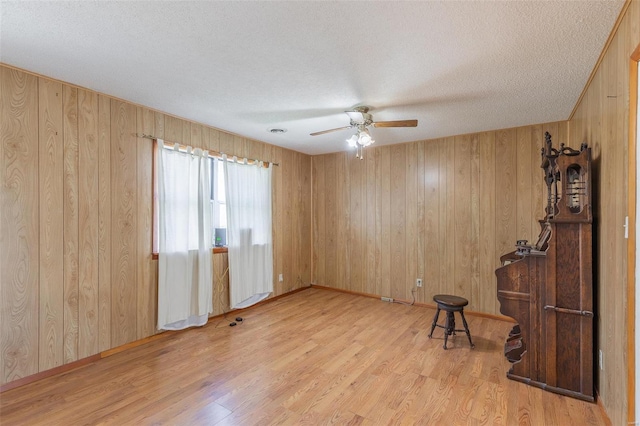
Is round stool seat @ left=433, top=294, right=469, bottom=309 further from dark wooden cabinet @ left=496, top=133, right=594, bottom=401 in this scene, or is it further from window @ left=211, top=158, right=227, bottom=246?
window @ left=211, top=158, right=227, bottom=246

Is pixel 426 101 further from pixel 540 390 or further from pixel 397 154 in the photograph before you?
pixel 540 390

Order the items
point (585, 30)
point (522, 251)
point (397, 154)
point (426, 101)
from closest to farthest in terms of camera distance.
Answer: point (585, 30), point (522, 251), point (426, 101), point (397, 154)

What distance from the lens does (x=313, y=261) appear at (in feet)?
18.8

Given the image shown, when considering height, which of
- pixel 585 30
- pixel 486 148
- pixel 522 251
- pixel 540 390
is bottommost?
pixel 540 390

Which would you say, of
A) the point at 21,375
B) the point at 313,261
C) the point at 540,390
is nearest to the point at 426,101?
the point at 540,390

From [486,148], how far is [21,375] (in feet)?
17.8

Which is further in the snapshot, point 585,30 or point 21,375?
point 21,375

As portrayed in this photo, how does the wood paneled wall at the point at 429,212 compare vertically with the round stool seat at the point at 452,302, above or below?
above

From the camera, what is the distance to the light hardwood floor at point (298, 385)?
206cm

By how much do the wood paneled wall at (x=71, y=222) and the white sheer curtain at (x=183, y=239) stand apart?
0.14 meters

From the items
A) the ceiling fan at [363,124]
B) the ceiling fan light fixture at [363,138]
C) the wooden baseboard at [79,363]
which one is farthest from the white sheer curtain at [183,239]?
the ceiling fan light fixture at [363,138]

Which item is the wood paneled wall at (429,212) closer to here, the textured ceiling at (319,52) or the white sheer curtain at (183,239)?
the textured ceiling at (319,52)

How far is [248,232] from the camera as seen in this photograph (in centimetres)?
433

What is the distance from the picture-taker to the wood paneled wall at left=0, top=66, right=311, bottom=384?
2.35 meters
